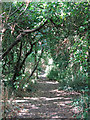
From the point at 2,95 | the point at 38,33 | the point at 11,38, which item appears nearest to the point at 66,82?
the point at 38,33

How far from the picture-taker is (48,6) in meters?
3.88

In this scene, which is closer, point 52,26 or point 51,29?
point 52,26

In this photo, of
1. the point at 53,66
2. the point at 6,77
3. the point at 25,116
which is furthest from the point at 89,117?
the point at 53,66

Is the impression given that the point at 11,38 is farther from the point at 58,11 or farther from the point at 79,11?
the point at 79,11

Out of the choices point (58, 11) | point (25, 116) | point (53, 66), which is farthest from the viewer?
point (53, 66)

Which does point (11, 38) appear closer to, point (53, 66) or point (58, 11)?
point (58, 11)

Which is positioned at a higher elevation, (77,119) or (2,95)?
(2,95)

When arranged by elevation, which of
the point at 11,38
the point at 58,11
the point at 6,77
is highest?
the point at 58,11

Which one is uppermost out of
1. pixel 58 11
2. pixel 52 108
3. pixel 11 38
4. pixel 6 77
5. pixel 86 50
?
pixel 58 11

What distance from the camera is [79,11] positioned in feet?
14.5

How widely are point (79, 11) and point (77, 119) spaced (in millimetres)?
2559

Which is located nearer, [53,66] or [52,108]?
[52,108]

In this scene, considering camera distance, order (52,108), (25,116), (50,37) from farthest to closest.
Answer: (50,37) → (52,108) → (25,116)

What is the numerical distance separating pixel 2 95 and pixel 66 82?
4.43 meters
